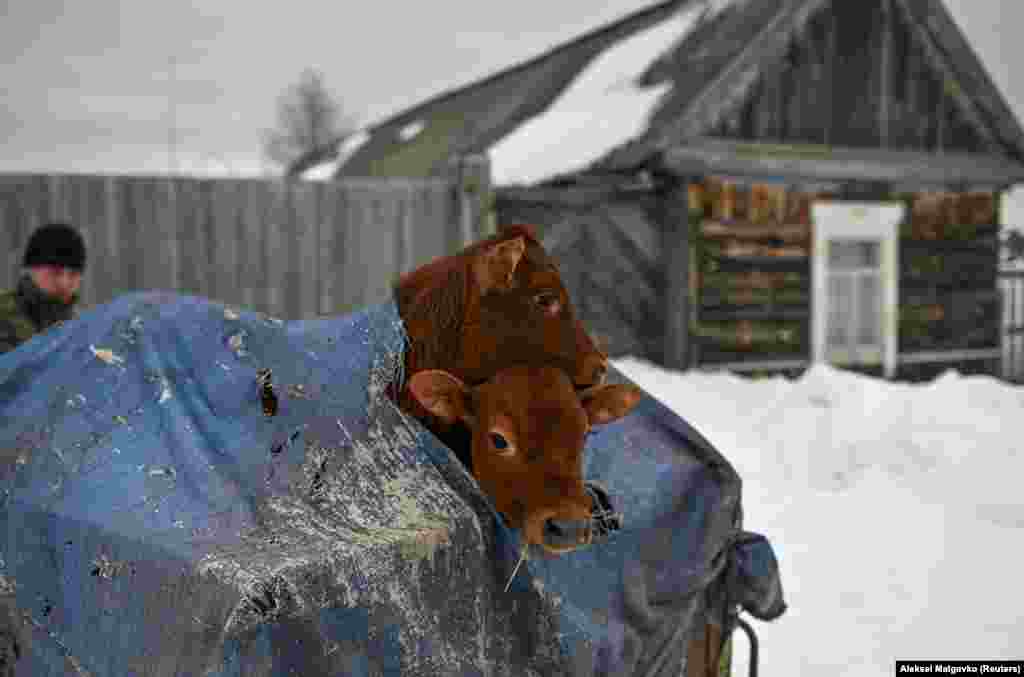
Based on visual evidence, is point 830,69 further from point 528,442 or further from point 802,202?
point 528,442

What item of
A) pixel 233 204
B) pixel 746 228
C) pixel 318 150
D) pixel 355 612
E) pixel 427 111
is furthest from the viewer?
pixel 318 150

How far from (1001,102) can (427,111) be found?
40.8ft

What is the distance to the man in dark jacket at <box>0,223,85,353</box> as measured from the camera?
4672mm

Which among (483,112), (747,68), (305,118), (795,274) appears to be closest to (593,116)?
(747,68)

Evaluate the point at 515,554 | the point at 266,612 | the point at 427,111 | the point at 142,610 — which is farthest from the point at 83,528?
the point at 427,111

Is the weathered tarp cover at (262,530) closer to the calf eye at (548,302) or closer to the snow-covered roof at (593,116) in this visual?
the calf eye at (548,302)

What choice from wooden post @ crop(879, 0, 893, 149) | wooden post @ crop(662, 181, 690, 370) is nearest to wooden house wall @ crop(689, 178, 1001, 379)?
wooden post @ crop(662, 181, 690, 370)

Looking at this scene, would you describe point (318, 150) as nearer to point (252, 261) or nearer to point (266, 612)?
point (252, 261)

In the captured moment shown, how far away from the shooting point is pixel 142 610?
67.7 inches

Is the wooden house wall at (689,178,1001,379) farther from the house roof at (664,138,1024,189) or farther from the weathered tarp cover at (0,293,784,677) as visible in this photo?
the weathered tarp cover at (0,293,784,677)

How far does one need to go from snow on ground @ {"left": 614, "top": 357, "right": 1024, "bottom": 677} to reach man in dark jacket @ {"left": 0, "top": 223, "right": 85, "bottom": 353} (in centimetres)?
415

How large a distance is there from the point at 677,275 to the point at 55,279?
664 cm

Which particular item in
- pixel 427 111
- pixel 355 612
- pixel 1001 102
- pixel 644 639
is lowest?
pixel 644 639

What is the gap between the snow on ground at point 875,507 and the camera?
388 cm
